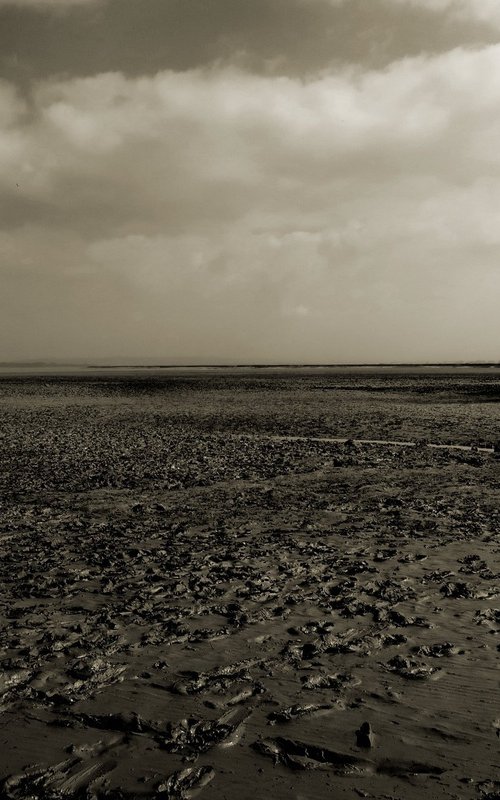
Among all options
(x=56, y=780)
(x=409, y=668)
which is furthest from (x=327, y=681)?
(x=56, y=780)

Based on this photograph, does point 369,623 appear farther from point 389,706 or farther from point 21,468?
point 21,468

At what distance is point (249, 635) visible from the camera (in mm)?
6641

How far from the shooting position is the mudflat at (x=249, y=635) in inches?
176

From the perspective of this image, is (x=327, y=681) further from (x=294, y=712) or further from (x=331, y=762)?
(x=331, y=762)

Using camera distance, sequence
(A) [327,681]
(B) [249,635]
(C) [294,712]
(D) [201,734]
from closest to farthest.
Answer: (D) [201,734]
(C) [294,712]
(A) [327,681]
(B) [249,635]

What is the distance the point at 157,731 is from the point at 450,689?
8.37 ft

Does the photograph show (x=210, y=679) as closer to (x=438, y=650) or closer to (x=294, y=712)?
(x=294, y=712)

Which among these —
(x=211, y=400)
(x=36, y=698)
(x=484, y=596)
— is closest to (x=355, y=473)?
(x=484, y=596)

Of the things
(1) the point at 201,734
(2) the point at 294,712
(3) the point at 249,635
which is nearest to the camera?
(1) the point at 201,734

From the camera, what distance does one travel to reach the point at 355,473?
54.2ft

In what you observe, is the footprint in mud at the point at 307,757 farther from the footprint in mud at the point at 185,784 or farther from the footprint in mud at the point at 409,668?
the footprint in mud at the point at 409,668

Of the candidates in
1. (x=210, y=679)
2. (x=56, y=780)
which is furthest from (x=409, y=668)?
(x=56, y=780)

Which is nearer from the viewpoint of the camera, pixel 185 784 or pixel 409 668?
pixel 185 784

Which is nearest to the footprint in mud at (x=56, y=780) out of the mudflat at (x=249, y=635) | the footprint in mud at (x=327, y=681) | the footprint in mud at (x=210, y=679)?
the mudflat at (x=249, y=635)
